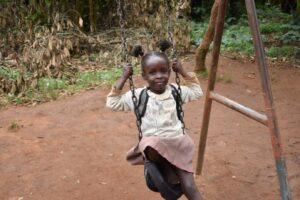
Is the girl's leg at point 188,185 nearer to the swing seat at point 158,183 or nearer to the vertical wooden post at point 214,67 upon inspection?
the swing seat at point 158,183

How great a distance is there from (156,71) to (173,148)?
18.7 inches

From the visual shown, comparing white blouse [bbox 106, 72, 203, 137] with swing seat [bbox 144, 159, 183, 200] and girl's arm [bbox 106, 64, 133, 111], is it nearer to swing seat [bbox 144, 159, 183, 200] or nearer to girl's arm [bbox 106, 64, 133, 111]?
girl's arm [bbox 106, 64, 133, 111]

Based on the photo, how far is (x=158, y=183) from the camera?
271 cm

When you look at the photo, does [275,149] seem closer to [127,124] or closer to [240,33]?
[127,124]

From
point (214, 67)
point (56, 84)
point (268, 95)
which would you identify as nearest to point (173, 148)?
point (268, 95)

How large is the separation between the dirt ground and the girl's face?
1.28m

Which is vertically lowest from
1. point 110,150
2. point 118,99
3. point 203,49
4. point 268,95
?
point 110,150

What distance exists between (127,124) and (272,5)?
9.25 meters

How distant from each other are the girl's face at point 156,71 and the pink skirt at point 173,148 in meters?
0.33

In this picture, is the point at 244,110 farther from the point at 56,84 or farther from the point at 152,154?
the point at 56,84

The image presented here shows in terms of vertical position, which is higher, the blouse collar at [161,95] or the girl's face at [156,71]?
the girl's face at [156,71]

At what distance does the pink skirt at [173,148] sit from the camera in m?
2.70

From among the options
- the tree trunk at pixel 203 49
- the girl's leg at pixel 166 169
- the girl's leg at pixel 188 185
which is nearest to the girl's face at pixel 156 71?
the girl's leg at pixel 166 169

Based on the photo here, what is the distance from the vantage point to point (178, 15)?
9.09 meters
